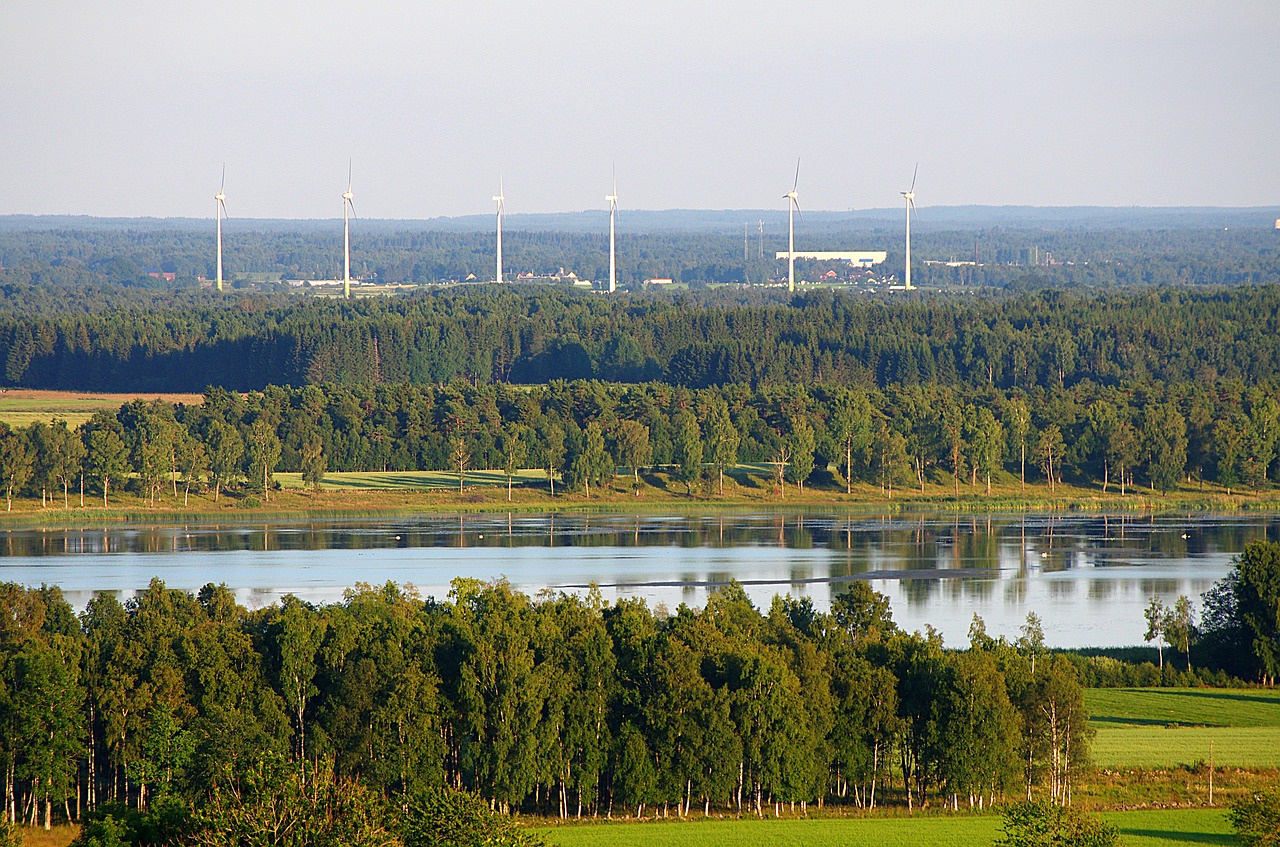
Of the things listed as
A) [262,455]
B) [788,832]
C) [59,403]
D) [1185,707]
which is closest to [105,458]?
[262,455]

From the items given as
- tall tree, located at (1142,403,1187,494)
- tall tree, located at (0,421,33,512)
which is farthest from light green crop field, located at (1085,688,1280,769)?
tall tree, located at (0,421,33,512)

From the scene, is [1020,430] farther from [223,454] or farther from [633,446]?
[223,454]

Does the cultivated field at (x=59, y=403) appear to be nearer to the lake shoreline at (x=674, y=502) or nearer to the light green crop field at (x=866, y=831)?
the lake shoreline at (x=674, y=502)

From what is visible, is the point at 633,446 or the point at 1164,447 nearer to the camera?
the point at 1164,447

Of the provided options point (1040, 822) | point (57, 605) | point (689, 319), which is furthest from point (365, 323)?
point (1040, 822)

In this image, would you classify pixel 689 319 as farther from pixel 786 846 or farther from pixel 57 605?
pixel 786 846

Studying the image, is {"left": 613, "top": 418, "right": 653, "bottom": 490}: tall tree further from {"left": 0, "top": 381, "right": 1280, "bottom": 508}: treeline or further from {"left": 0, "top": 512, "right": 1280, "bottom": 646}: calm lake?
{"left": 0, "top": 512, "right": 1280, "bottom": 646}: calm lake

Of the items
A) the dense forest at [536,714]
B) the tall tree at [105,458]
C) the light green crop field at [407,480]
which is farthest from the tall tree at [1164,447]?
the dense forest at [536,714]
